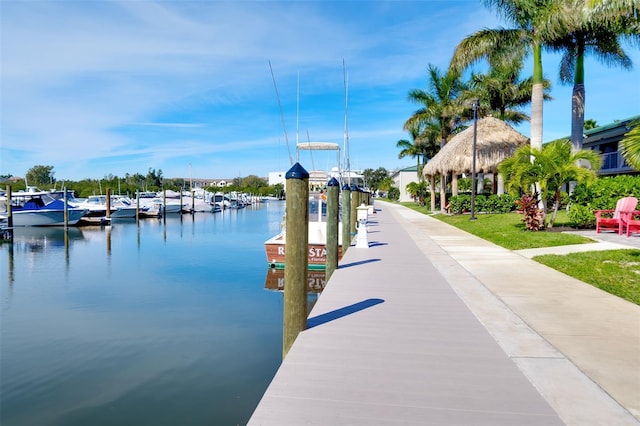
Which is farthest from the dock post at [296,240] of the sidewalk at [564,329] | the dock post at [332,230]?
the dock post at [332,230]

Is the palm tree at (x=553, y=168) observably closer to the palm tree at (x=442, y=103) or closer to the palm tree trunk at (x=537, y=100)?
the palm tree trunk at (x=537, y=100)

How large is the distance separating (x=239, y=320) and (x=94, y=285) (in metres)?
7.43

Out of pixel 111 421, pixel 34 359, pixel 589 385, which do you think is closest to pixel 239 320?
pixel 34 359

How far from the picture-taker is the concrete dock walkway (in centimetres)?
328

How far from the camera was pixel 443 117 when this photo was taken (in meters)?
40.1

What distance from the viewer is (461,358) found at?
4.32 m

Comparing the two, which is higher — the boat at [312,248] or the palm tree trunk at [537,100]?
the palm tree trunk at [537,100]

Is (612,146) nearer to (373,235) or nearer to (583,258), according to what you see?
(373,235)

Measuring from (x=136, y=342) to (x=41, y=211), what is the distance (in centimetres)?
3711

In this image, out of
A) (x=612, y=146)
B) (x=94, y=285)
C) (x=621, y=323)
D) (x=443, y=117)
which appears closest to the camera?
(x=621, y=323)

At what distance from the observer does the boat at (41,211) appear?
131ft

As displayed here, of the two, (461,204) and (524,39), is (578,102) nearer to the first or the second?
(524,39)

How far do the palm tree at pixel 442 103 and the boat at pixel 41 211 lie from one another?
32.0 m

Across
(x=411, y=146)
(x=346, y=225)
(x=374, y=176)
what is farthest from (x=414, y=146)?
(x=374, y=176)
